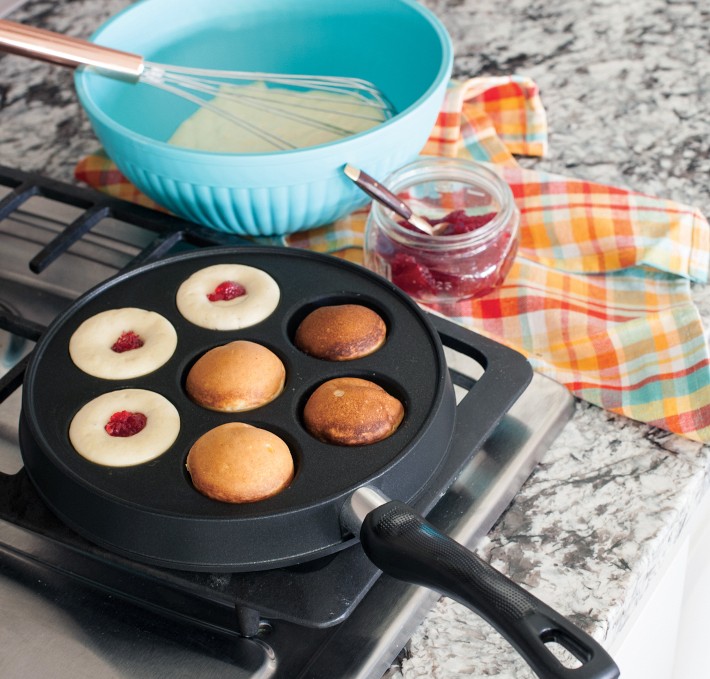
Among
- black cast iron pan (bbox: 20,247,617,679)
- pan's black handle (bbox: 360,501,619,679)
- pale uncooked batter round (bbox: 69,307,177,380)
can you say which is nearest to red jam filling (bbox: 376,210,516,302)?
black cast iron pan (bbox: 20,247,617,679)

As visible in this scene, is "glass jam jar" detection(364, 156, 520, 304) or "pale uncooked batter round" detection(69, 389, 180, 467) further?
"glass jam jar" detection(364, 156, 520, 304)

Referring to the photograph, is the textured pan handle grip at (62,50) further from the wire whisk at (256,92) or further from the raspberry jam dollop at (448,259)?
the raspberry jam dollop at (448,259)

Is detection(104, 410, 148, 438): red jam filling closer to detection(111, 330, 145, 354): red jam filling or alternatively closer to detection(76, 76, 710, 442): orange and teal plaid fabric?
detection(111, 330, 145, 354): red jam filling

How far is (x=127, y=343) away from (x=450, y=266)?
319mm

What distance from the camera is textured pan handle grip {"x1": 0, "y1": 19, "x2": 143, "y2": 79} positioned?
89 cm

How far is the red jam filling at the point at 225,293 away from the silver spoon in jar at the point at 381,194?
0.16 m

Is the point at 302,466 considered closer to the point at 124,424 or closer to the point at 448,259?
the point at 124,424

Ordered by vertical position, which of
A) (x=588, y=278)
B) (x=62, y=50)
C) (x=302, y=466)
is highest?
(x=62, y=50)

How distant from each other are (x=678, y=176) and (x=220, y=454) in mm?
687

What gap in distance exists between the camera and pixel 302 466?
0.66 m

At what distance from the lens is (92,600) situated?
2.24 ft

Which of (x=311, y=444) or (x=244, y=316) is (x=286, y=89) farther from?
(x=311, y=444)

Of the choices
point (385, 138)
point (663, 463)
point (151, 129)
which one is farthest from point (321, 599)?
point (151, 129)

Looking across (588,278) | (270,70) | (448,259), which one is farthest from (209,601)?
(270,70)
